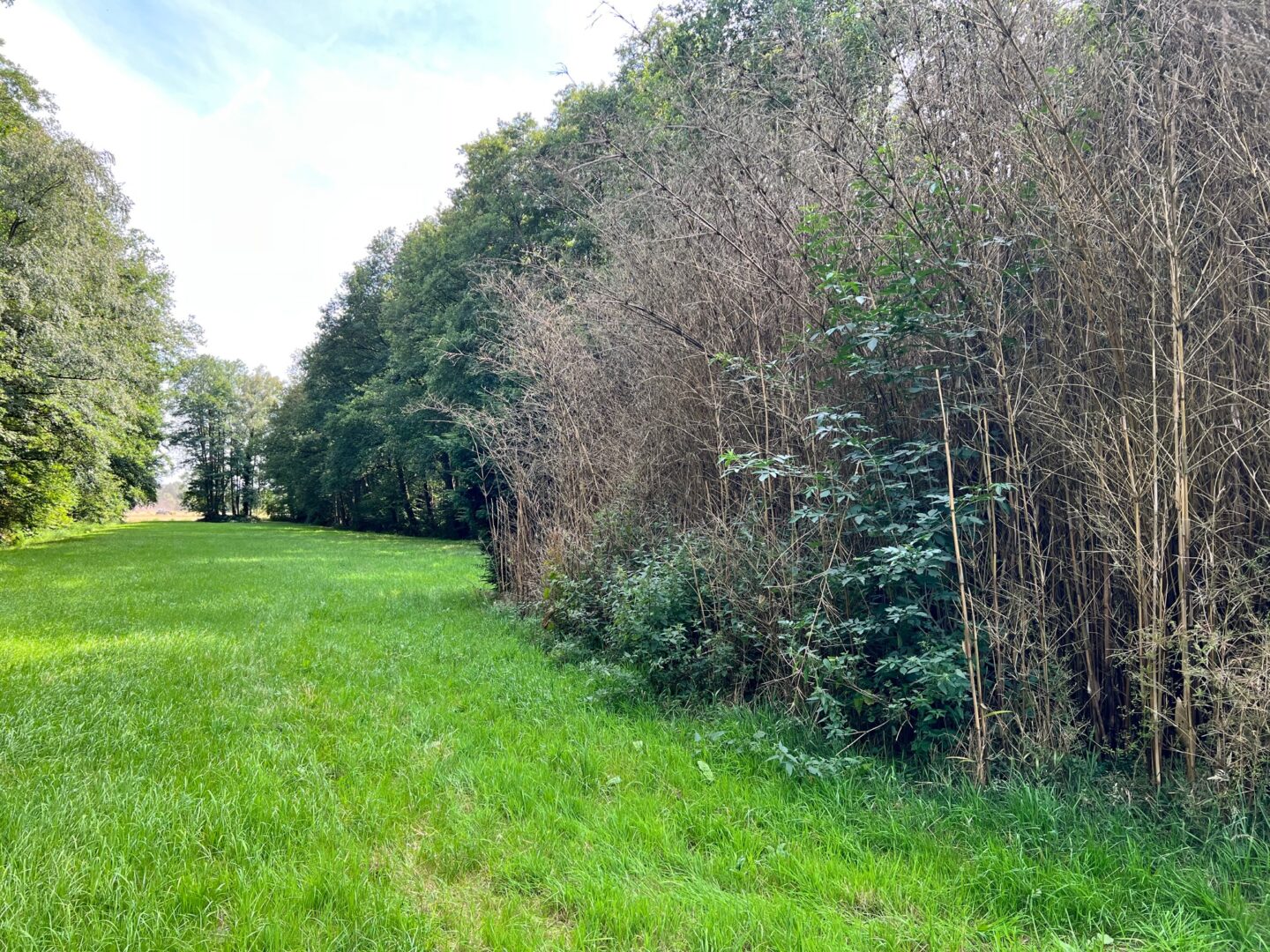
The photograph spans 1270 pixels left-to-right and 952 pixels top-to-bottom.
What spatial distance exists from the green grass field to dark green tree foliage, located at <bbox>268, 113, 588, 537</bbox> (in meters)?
4.94

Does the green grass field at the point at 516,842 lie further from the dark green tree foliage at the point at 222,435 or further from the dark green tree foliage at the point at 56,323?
the dark green tree foliage at the point at 222,435

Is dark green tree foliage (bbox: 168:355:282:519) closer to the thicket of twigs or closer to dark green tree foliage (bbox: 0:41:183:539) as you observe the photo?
dark green tree foliage (bbox: 0:41:183:539)

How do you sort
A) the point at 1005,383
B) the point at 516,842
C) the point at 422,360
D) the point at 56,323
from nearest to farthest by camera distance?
the point at 516,842 < the point at 1005,383 < the point at 56,323 < the point at 422,360

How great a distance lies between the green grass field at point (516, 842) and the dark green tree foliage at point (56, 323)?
912 cm

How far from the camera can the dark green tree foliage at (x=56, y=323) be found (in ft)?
33.0

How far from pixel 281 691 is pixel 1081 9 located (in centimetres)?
616

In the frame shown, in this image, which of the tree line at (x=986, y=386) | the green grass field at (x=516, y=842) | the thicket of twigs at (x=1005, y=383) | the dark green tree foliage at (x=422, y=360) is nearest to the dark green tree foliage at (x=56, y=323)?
the dark green tree foliage at (x=422, y=360)

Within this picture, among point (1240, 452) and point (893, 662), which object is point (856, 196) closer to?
point (1240, 452)

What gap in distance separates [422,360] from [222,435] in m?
33.7

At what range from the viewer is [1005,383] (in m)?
2.59

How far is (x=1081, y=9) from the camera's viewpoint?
113 inches

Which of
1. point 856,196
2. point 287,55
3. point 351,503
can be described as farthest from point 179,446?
point 856,196

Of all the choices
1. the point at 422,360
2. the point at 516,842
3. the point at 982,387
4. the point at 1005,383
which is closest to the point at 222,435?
the point at 422,360

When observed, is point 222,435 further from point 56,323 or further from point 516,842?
point 516,842
